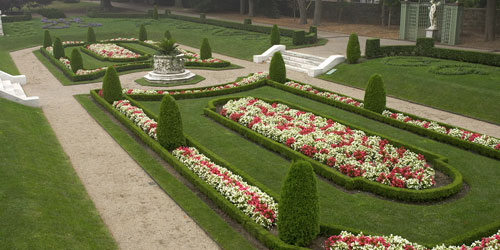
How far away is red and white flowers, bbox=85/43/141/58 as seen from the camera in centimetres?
3409

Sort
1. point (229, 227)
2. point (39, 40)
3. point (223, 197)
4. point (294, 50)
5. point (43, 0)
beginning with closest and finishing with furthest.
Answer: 1. point (229, 227)
2. point (223, 197)
3. point (294, 50)
4. point (39, 40)
5. point (43, 0)

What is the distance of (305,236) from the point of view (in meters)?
9.69

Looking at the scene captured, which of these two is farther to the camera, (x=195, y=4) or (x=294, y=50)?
(x=195, y=4)

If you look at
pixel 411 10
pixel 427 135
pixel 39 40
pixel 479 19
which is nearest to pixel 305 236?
pixel 427 135

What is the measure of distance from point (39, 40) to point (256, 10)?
2692 centimetres

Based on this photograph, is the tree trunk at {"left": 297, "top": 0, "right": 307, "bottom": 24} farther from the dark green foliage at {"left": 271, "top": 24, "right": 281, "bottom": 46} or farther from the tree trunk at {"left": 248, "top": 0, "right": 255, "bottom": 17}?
the dark green foliage at {"left": 271, "top": 24, "right": 281, "bottom": 46}

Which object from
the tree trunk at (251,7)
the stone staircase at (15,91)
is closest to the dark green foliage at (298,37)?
the stone staircase at (15,91)

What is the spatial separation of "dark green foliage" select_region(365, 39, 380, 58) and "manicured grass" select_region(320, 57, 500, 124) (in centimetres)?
165

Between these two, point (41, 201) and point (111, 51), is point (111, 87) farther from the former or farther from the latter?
point (111, 51)

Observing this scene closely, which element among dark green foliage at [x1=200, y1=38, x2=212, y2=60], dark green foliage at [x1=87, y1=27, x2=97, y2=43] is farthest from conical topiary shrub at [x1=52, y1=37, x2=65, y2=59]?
dark green foliage at [x1=200, y1=38, x2=212, y2=60]

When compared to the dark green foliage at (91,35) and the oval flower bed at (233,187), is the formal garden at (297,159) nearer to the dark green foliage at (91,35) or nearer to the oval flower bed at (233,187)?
the oval flower bed at (233,187)

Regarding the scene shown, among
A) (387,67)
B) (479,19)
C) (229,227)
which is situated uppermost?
(479,19)

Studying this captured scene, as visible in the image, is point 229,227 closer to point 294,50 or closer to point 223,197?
point 223,197

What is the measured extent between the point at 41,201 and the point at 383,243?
7.71 metres
